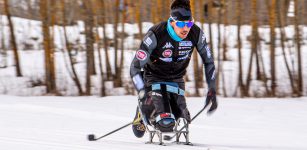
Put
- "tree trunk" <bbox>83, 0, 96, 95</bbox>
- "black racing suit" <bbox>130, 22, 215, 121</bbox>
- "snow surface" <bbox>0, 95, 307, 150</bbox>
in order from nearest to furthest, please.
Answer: "black racing suit" <bbox>130, 22, 215, 121</bbox> < "snow surface" <bbox>0, 95, 307, 150</bbox> < "tree trunk" <bbox>83, 0, 96, 95</bbox>

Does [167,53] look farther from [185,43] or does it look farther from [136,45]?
[136,45]

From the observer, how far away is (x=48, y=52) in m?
11.9

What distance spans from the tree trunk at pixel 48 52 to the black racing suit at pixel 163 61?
6297 millimetres

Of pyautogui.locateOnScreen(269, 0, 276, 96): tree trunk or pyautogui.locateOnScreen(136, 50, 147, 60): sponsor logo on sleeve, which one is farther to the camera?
pyautogui.locateOnScreen(269, 0, 276, 96): tree trunk

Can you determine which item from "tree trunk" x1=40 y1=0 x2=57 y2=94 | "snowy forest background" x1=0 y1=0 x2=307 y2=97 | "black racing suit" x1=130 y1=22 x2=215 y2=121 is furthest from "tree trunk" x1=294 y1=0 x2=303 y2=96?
"black racing suit" x1=130 y1=22 x2=215 y2=121

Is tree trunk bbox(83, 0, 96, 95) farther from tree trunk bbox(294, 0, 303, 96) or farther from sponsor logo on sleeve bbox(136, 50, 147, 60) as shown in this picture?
sponsor logo on sleeve bbox(136, 50, 147, 60)

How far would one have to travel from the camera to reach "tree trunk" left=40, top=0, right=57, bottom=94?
11.6 m

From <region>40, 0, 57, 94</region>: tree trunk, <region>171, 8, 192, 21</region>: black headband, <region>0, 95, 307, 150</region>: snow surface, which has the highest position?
<region>171, 8, 192, 21</region>: black headband

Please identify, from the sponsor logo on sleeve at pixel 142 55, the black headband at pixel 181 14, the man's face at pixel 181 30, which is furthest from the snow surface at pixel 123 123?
the black headband at pixel 181 14

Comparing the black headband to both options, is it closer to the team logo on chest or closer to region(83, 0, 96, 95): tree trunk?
the team logo on chest

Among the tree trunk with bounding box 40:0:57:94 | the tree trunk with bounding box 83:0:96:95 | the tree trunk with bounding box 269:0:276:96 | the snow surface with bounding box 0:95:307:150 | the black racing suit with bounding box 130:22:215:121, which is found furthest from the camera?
the tree trunk with bounding box 83:0:96:95

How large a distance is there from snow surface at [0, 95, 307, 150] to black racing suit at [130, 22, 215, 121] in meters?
0.53

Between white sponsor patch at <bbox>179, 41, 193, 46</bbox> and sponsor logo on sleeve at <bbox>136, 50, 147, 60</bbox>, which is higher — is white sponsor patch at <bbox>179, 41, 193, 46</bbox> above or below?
above

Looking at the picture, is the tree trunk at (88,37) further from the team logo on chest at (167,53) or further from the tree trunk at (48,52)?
the team logo on chest at (167,53)
